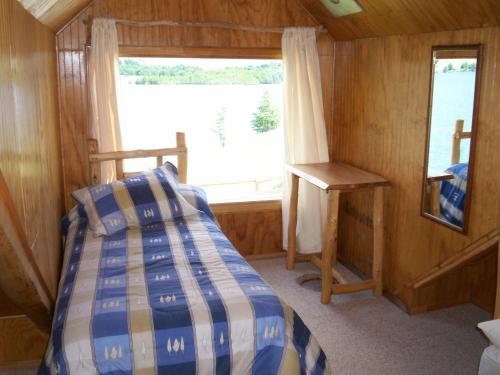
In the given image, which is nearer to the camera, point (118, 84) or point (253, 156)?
point (118, 84)

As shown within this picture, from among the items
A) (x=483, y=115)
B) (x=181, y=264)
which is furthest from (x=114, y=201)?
(x=483, y=115)

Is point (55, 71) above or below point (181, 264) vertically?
above

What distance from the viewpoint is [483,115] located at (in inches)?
101

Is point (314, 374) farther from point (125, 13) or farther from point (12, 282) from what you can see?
point (125, 13)

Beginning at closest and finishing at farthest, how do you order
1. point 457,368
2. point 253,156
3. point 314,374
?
point 314,374, point 457,368, point 253,156

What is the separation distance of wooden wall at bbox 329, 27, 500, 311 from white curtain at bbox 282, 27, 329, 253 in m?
0.23

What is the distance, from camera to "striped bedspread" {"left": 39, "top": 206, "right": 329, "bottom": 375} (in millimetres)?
1858

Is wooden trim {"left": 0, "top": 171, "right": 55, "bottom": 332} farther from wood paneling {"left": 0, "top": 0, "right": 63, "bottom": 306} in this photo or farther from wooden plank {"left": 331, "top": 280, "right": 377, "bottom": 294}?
wooden plank {"left": 331, "top": 280, "right": 377, "bottom": 294}

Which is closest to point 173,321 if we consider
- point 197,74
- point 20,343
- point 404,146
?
point 20,343

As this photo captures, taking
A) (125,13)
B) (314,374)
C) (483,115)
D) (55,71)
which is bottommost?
(314,374)

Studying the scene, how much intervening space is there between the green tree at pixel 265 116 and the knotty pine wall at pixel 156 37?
1.60 ft

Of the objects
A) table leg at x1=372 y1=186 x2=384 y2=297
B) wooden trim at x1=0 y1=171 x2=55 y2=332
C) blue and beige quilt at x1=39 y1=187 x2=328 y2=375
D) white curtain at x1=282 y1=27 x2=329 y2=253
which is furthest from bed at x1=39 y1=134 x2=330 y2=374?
white curtain at x1=282 y1=27 x2=329 y2=253

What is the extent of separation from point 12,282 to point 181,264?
2.75ft

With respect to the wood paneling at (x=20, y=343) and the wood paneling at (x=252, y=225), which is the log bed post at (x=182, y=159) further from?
the wood paneling at (x=20, y=343)
